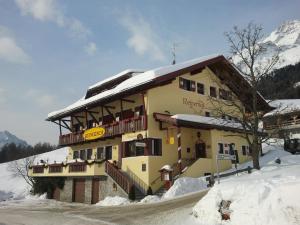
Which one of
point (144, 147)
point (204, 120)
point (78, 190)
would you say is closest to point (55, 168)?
point (78, 190)

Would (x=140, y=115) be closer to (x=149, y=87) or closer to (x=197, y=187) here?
(x=149, y=87)

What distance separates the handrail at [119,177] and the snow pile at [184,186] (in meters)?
3.20

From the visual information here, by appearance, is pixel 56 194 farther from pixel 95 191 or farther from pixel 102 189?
pixel 102 189

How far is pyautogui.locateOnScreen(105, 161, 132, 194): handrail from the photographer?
2374 centimetres

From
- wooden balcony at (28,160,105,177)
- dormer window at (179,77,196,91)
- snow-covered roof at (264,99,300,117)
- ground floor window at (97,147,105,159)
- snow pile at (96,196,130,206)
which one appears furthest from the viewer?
ground floor window at (97,147,105,159)

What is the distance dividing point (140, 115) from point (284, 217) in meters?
19.4

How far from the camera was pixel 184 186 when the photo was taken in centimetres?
2188

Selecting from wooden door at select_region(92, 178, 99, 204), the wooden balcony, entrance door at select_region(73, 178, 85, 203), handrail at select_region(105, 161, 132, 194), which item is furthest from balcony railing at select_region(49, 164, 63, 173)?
handrail at select_region(105, 161, 132, 194)

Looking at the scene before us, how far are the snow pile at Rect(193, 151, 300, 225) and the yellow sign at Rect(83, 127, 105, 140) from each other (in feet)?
63.0

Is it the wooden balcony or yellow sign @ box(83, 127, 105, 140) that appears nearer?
the wooden balcony

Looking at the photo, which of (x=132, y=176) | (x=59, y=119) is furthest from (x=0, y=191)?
(x=132, y=176)

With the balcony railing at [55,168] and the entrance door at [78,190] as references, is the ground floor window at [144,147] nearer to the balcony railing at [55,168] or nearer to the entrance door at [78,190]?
the entrance door at [78,190]

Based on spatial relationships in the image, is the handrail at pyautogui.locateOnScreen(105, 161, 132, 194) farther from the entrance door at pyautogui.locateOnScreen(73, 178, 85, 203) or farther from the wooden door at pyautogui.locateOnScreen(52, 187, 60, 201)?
the wooden door at pyautogui.locateOnScreen(52, 187, 60, 201)

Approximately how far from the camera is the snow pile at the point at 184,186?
69.9 ft
